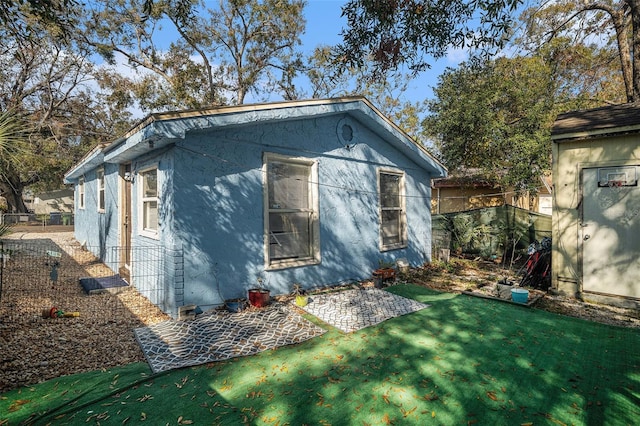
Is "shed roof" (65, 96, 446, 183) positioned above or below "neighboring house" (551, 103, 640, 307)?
above

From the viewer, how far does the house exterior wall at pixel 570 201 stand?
20.0 feet

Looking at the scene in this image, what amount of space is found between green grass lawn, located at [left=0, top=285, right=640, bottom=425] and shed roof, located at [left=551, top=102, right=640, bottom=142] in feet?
11.6

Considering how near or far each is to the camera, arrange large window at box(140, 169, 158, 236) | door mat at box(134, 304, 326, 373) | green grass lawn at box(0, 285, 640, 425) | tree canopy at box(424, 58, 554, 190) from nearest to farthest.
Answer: green grass lawn at box(0, 285, 640, 425)
door mat at box(134, 304, 326, 373)
large window at box(140, 169, 158, 236)
tree canopy at box(424, 58, 554, 190)

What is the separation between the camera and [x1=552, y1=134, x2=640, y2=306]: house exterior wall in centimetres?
609

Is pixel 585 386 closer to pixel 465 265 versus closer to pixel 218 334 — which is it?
pixel 218 334

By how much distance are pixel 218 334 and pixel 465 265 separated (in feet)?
25.8

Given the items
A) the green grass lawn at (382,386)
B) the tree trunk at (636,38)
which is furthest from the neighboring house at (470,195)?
the green grass lawn at (382,386)

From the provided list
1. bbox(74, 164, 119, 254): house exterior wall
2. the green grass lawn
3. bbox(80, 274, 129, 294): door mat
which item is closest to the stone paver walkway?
the green grass lawn

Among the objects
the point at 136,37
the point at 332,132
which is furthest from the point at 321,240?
the point at 136,37

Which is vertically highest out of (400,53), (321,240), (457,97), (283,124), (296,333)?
(457,97)

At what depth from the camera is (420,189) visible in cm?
941

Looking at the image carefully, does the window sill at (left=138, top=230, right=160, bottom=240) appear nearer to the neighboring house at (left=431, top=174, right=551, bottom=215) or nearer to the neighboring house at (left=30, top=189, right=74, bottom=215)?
the neighboring house at (left=431, top=174, right=551, bottom=215)

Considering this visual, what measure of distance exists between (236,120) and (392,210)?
193 inches

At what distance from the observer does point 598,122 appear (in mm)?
6148
